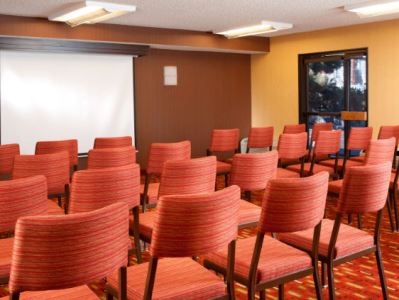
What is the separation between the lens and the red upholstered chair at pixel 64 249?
193cm

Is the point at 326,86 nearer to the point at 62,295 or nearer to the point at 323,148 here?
the point at 323,148

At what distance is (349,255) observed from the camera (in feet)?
10.7

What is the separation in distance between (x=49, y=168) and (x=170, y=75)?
614cm

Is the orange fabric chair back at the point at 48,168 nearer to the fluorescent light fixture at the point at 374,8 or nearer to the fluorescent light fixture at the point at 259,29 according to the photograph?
the fluorescent light fixture at the point at 374,8

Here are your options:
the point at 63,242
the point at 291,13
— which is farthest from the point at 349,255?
the point at 291,13

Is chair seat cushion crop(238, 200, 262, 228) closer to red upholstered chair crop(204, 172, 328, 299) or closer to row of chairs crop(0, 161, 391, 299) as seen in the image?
row of chairs crop(0, 161, 391, 299)

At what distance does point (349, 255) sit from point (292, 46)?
7785mm

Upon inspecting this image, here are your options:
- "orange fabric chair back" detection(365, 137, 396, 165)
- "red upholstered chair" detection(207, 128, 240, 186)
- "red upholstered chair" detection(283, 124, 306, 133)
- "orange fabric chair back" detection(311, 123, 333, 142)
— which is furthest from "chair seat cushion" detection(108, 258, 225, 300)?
"orange fabric chair back" detection(311, 123, 333, 142)

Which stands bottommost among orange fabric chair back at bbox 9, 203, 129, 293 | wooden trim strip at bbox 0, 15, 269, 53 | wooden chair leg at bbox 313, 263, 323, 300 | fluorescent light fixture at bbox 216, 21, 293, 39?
wooden chair leg at bbox 313, 263, 323, 300

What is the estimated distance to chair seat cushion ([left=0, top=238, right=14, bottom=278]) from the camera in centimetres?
280

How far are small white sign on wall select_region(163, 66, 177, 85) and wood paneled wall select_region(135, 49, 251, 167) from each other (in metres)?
0.09

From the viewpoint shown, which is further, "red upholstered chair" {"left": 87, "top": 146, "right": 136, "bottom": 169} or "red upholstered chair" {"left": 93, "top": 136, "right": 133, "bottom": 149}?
"red upholstered chair" {"left": 93, "top": 136, "right": 133, "bottom": 149}

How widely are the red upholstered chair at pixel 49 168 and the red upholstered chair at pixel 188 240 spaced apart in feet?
6.37

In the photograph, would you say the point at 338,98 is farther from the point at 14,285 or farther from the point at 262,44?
the point at 14,285
